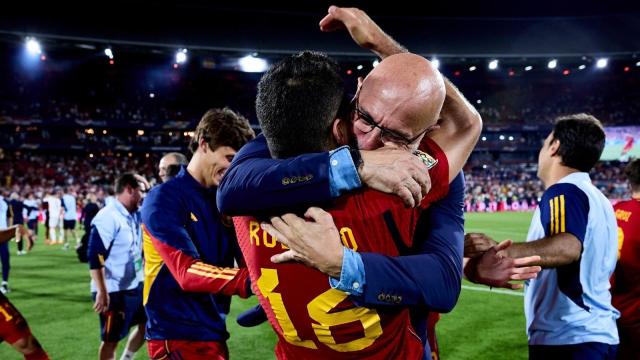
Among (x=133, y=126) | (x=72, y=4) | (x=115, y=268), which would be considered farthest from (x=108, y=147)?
(x=115, y=268)

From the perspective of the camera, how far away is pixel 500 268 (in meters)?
2.12

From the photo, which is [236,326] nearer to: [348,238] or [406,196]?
[348,238]

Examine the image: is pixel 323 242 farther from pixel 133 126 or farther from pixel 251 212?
pixel 133 126

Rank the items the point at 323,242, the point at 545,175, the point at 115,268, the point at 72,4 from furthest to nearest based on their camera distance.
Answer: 1. the point at 72,4
2. the point at 115,268
3. the point at 545,175
4. the point at 323,242

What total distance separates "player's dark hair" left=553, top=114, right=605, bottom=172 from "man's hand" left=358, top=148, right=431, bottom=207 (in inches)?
81.7

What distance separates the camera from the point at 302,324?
66.8 inches

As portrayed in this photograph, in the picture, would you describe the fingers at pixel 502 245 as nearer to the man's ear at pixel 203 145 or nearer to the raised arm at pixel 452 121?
the raised arm at pixel 452 121

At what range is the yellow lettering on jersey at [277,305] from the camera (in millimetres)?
1701

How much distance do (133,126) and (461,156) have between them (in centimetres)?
4627

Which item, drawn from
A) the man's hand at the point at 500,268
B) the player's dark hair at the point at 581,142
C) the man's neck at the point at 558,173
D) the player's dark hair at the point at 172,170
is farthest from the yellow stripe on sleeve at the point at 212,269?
the player's dark hair at the point at 172,170

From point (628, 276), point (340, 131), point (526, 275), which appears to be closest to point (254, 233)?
point (340, 131)

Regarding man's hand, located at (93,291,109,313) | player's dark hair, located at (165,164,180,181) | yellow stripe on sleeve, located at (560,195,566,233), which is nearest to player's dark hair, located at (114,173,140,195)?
player's dark hair, located at (165,164,180,181)

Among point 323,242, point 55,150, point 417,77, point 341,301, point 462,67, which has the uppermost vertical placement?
point 462,67

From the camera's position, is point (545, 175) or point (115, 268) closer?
point (545, 175)
